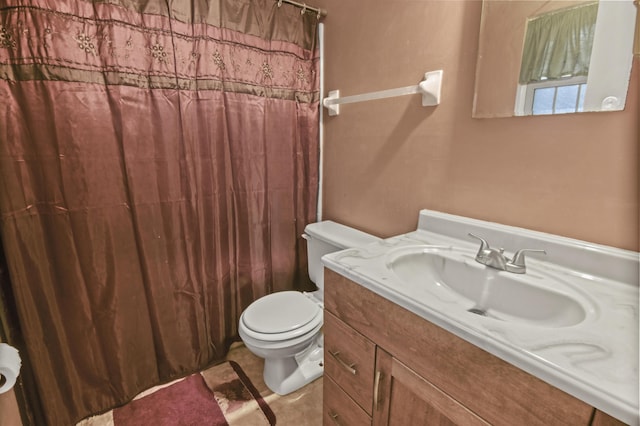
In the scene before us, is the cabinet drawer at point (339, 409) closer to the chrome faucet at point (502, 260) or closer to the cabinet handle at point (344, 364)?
the cabinet handle at point (344, 364)

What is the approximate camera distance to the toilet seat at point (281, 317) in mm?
1323

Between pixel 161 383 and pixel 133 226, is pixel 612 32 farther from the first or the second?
pixel 161 383

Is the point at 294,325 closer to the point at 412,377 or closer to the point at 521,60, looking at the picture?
the point at 412,377

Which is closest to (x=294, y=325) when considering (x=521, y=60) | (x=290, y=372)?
(x=290, y=372)

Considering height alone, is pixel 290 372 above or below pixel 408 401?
below

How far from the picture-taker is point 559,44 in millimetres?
877

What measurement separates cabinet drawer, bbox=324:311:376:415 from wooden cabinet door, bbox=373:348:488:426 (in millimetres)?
34

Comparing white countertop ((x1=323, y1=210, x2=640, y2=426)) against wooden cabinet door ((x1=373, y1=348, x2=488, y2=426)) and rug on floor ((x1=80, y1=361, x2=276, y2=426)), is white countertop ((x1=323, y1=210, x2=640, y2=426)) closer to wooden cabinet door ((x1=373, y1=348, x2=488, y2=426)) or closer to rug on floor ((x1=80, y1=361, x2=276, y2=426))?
wooden cabinet door ((x1=373, y1=348, x2=488, y2=426))

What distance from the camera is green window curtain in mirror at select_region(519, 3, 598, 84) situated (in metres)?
0.83

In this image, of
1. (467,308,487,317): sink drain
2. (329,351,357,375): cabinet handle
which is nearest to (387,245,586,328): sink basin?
(467,308,487,317): sink drain

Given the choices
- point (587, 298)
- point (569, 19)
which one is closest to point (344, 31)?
point (569, 19)

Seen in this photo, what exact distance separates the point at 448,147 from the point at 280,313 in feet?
3.49

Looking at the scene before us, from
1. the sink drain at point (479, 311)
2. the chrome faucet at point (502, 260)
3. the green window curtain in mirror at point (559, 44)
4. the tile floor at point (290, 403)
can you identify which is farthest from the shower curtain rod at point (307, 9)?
the tile floor at point (290, 403)

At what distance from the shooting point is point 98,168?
1212 millimetres
